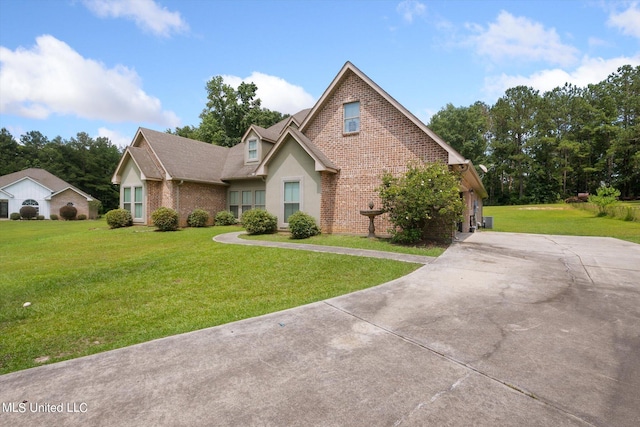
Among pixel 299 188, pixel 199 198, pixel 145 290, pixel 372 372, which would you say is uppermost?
pixel 299 188

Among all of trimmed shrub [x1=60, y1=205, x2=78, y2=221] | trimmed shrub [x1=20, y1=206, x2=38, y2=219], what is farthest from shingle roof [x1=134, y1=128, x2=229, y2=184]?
trimmed shrub [x1=20, y1=206, x2=38, y2=219]

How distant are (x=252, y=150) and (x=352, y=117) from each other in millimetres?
8826

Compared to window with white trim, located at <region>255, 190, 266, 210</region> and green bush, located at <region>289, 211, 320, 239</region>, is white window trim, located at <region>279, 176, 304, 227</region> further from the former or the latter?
window with white trim, located at <region>255, 190, 266, 210</region>

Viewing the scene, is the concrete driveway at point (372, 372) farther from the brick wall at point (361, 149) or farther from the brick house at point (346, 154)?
the brick wall at point (361, 149)

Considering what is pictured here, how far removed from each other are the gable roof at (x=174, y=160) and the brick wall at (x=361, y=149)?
932 centimetres

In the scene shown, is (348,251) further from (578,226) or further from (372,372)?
(578,226)

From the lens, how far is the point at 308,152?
13.8 m

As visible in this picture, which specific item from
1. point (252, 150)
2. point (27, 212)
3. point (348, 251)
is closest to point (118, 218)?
point (252, 150)

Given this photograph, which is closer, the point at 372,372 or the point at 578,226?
the point at 372,372

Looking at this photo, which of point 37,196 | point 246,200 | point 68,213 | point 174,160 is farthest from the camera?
point 37,196

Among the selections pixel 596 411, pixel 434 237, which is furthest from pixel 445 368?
pixel 434 237

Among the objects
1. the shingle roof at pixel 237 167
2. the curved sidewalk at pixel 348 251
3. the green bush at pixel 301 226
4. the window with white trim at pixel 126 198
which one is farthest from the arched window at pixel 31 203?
the green bush at pixel 301 226

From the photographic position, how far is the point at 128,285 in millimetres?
6957

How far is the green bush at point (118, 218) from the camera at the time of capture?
1892 centimetres
